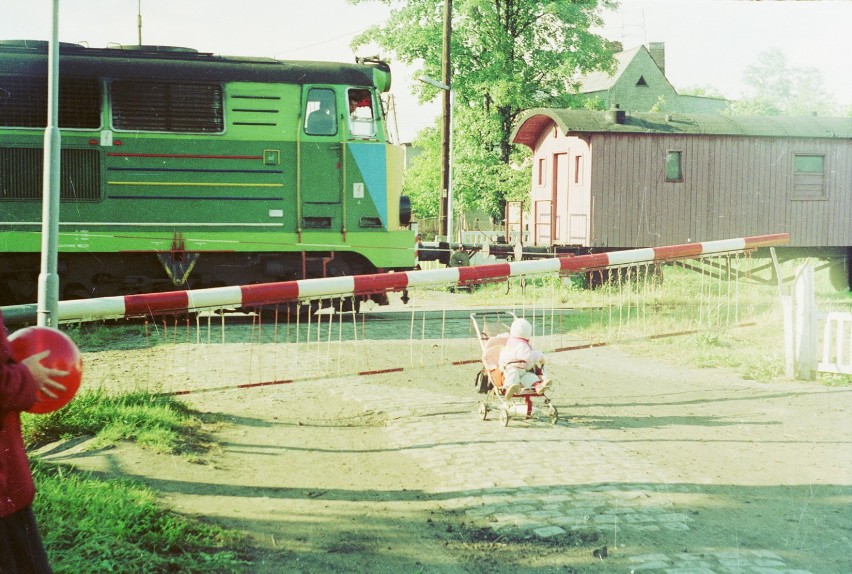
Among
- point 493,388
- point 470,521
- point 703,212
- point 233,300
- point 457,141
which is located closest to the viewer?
point 470,521

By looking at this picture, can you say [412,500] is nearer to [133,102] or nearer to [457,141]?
Answer: [133,102]

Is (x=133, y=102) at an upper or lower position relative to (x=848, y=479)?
upper

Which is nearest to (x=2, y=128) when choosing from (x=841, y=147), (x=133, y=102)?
(x=133, y=102)

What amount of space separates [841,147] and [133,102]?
16.9 meters

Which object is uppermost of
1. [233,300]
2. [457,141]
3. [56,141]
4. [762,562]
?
[457,141]

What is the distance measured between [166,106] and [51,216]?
26.0 feet

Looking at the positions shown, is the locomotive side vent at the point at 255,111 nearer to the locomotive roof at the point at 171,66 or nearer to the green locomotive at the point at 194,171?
the green locomotive at the point at 194,171

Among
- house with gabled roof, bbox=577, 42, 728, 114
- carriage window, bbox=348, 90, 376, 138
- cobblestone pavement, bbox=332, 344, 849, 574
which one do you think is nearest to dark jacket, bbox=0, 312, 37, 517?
cobblestone pavement, bbox=332, 344, 849, 574

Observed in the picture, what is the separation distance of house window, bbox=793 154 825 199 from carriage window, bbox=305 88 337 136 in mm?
12781

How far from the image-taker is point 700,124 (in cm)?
2106

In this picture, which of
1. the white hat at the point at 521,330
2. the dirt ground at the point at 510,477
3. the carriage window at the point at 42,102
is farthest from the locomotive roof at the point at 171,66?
the white hat at the point at 521,330

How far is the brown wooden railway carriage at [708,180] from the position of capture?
20641mm

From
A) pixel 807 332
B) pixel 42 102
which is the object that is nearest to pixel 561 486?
pixel 807 332

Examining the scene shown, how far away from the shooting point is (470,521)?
16.0 ft
